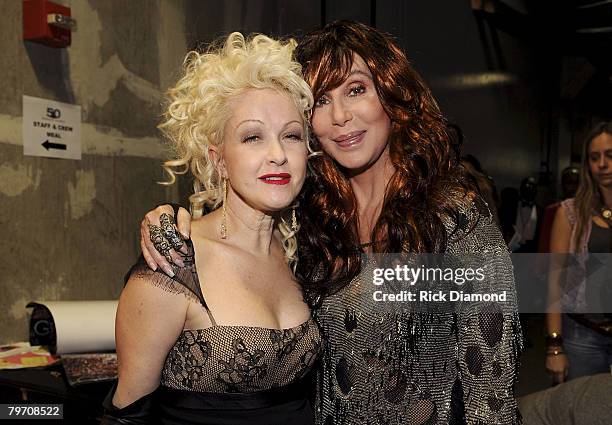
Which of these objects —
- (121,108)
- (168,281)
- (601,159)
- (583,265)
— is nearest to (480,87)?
(601,159)

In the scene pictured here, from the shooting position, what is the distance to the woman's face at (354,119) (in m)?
1.36

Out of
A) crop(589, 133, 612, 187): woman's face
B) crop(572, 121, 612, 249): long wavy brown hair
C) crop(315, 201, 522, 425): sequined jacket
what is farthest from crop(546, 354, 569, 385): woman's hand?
crop(315, 201, 522, 425): sequined jacket

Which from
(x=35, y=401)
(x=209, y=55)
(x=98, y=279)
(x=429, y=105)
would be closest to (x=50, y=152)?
(x=98, y=279)

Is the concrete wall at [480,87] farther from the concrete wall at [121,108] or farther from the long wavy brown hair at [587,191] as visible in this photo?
the long wavy brown hair at [587,191]

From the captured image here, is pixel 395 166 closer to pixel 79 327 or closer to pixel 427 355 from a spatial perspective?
pixel 427 355

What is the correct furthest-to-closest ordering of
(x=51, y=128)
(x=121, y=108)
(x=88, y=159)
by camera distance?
(x=121, y=108)
(x=88, y=159)
(x=51, y=128)

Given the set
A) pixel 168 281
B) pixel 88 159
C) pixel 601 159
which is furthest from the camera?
pixel 88 159

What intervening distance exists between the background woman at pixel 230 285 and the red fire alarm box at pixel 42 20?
1.01 meters

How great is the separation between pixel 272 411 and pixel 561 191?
1.40 metres

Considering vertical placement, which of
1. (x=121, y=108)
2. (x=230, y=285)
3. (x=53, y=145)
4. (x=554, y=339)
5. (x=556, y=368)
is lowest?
(x=556, y=368)

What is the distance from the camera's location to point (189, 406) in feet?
3.96

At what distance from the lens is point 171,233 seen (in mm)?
1226

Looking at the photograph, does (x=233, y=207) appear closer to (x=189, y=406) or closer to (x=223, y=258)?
(x=223, y=258)

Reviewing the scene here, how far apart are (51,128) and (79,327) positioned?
0.76 meters
